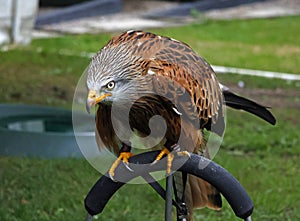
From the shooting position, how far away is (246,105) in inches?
131

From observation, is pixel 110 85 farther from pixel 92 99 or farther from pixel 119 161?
pixel 119 161

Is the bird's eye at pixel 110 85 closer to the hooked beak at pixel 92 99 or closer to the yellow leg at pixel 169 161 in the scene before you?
the hooked beak at pixel 92 99

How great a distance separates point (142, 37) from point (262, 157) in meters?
3.24

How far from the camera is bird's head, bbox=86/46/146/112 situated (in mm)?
2629

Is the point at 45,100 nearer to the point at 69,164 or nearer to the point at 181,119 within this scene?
the point at 69,164

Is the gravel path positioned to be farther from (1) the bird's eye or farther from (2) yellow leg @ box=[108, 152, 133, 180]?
(1) the bird's eye

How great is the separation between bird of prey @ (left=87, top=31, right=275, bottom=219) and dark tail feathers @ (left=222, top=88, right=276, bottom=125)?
22 mm

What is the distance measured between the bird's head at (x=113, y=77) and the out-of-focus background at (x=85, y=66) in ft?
7.02

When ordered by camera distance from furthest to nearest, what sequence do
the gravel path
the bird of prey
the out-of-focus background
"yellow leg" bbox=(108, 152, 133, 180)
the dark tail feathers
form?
the gravel path → the out-of-focus background → the dark tail feathers → "yellow leg" bbox=(108, 152, 133, 180) → the bird of prey

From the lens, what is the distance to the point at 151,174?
306cm

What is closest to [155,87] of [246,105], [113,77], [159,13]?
[113,77]

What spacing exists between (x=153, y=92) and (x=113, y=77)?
0.23 meters

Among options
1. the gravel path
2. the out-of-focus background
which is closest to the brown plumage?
the out-of-focus background

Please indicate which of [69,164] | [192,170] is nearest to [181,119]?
[192,170]
